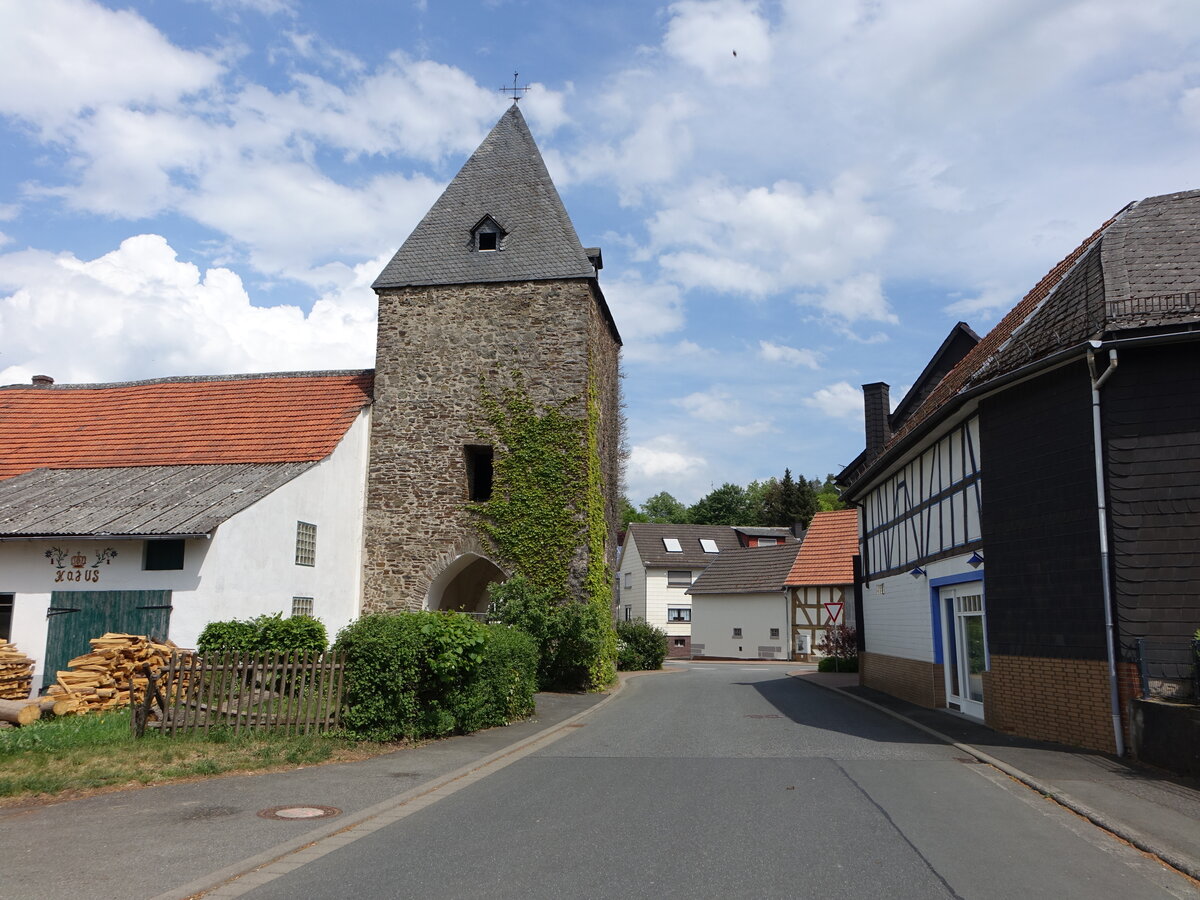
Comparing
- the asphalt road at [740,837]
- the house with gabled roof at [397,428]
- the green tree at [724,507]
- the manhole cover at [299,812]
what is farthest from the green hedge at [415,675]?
the green tree at [724,507]

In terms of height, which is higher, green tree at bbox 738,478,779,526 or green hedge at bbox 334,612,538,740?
green tree at bbox 738,478,779,526

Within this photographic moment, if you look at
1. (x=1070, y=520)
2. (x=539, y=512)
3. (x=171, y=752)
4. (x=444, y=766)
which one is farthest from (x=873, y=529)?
(x=171, y=752)

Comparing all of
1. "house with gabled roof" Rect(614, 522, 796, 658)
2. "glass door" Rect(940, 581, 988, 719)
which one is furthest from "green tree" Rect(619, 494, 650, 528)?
"glass door" Rect(940, 581, 988, 719)

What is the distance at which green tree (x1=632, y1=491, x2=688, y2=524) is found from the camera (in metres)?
112

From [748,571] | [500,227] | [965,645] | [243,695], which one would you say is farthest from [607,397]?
[748,571]

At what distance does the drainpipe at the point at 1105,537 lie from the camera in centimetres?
1139

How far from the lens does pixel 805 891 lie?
233 inches

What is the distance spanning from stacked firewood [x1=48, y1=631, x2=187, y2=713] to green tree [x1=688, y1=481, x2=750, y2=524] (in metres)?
83.0

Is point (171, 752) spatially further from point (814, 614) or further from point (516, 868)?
point (814, 614)

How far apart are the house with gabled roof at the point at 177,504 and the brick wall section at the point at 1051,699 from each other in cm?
1330

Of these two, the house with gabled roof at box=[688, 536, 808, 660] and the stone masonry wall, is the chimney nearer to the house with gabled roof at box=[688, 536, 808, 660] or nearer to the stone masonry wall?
the stone masonry wall

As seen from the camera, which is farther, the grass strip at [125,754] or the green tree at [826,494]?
the green tree at [826,494]

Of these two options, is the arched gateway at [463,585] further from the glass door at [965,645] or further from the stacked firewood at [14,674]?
the glass door at [965,645]

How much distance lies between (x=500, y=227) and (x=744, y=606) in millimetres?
28655
